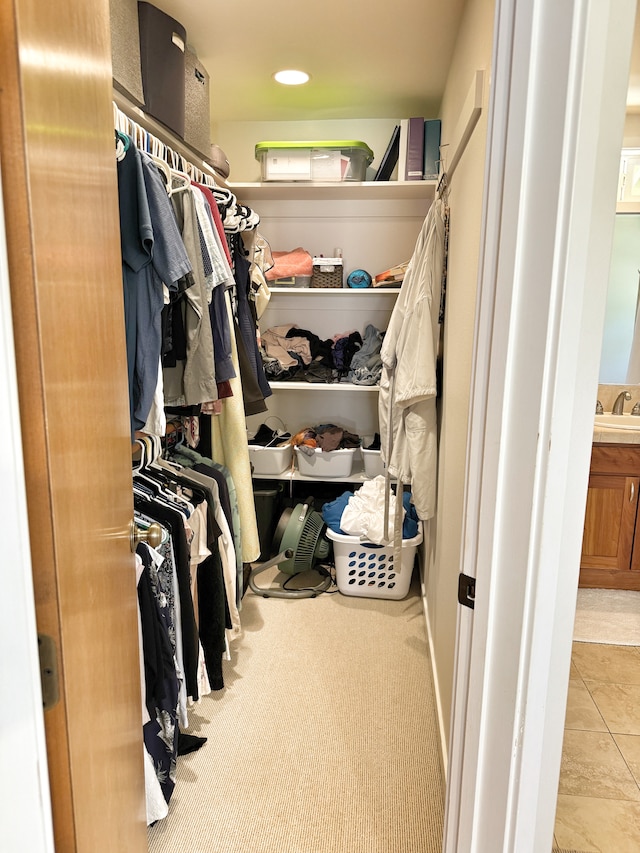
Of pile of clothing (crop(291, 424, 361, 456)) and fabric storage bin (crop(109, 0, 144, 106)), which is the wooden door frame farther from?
pile of clothing (crop(291, 424, 361, 456))

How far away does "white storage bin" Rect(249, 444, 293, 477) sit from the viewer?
10.4 ft

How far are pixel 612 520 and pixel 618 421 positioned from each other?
52 centimetres

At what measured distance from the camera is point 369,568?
2.89m

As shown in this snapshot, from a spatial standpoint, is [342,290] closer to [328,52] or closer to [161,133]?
[328,52]

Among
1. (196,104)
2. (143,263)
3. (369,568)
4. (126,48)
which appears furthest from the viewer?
(369,568)

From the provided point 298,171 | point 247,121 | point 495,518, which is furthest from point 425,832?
point 247,121

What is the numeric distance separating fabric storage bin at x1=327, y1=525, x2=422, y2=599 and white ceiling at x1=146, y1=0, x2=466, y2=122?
6.83 feet

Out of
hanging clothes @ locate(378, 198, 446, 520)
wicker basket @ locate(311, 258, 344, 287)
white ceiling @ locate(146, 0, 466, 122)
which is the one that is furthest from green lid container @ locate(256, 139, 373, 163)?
hanging clothes @ locate(378, 198, 446, 520)

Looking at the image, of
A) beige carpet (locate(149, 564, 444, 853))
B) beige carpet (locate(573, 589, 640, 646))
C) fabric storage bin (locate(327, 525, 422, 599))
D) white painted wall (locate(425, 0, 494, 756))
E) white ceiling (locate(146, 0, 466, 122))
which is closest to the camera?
white painted wall (locate(425, 0, 494, 756))

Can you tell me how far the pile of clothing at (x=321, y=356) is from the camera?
10.4ft

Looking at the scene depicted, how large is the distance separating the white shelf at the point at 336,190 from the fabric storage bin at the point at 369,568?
173cm

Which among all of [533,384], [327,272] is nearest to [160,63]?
[327,272]

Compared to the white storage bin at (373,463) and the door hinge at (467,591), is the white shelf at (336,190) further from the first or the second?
the door hinge at (467,591)

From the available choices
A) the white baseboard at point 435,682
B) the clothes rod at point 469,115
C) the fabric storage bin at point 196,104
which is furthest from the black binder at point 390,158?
the white baseboard at point 435,682
